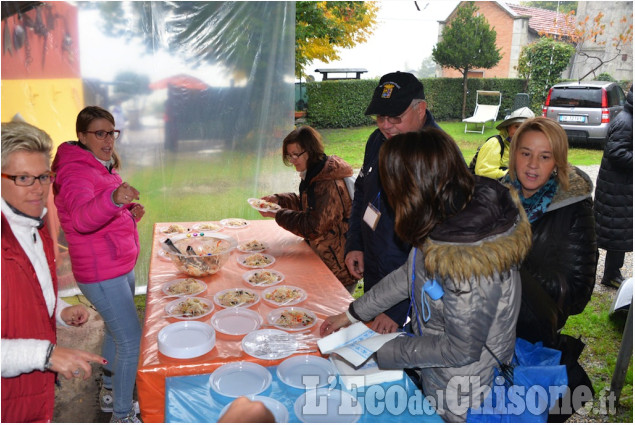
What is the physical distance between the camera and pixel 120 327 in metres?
2.59

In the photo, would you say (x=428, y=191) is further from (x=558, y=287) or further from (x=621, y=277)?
(x=621, y=277)

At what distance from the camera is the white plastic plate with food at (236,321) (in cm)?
196

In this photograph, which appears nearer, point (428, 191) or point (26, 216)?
point (428, 191)

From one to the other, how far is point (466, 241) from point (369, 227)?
3.88 feet

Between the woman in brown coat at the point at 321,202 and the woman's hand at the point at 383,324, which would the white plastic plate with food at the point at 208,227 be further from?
the woman's hand at the point at 383,324

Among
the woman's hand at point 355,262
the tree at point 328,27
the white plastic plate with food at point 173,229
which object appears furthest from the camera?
the tree at point 328,27

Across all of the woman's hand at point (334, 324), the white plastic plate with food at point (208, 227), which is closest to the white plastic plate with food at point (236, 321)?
the woman's hand at point (334, 324)

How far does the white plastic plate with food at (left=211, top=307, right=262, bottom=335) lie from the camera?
6.43ft

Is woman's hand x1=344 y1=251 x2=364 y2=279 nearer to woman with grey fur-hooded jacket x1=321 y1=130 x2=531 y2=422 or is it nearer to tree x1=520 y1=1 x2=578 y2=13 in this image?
woman with grey fur-hooded jacket x1=321 y1=130 x2=531 y2=422

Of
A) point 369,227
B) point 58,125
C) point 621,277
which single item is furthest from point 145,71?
point 621,277

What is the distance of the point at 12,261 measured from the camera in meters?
1.46

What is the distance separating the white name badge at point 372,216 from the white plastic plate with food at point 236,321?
78 centimetres

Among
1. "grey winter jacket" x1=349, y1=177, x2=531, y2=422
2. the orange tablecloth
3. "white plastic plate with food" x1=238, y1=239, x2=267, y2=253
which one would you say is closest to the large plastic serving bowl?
the orange tablecloth

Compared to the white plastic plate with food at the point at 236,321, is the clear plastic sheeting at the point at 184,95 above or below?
above
